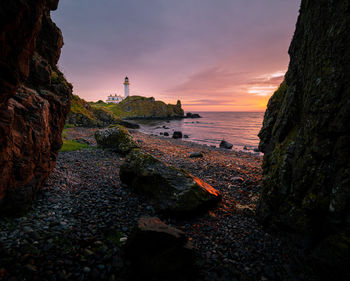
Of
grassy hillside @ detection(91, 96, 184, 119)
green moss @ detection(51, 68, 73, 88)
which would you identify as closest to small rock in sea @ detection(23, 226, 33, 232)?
green moss @ detection(51, 68, 73, 88)

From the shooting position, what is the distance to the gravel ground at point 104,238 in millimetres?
4258

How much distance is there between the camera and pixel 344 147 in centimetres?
418

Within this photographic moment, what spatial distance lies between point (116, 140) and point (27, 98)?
1159cm

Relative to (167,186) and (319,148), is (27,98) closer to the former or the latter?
(167,186)

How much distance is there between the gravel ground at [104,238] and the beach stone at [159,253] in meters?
0.45

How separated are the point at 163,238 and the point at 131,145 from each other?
1366cm

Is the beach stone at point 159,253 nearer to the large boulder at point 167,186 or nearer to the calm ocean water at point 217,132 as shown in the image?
the large boulder at point 167,186

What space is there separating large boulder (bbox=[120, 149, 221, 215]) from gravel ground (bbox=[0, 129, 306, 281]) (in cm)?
47

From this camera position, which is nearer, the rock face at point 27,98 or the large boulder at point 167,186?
the rock face at point 27,98

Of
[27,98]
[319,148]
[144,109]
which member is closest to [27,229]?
[27,98]

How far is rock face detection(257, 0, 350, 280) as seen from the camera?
4.14 meters

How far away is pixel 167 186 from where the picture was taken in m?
7.59

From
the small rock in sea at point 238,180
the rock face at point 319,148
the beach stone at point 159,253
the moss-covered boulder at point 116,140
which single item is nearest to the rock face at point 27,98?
the beach stone at point 159,253

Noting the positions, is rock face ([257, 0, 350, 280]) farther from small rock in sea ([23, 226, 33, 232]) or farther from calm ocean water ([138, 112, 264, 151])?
calm ocean water ([138, 112, 264, 151])
